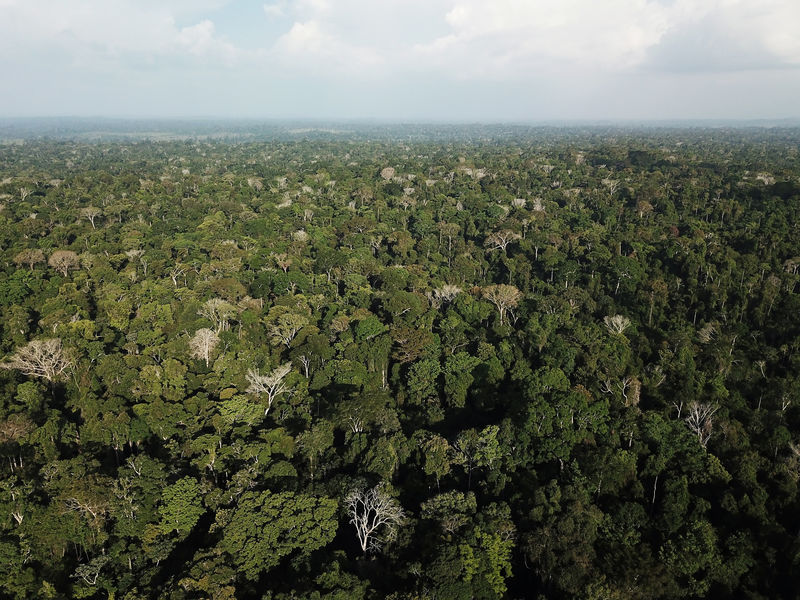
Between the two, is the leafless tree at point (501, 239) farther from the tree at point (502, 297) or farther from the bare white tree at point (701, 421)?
the bare white tree at point (701, 421)

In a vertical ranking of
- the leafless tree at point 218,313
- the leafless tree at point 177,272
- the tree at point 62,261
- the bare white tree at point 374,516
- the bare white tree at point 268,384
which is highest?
the tree at point 62,261

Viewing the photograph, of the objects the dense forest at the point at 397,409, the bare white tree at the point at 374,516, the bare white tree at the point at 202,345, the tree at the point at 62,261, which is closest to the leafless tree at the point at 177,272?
the dense forest at the point at 397,409

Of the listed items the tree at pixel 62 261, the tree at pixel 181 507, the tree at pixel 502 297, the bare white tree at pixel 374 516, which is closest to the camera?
the bare white tree at pixel 374 516

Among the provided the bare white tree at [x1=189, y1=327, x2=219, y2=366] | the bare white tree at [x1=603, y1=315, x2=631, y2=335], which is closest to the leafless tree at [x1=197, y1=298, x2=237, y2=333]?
the bare white tree at [x1=189, y1=327, x2=219, y2=366]

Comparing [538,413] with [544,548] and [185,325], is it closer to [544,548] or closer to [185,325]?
[544,548]

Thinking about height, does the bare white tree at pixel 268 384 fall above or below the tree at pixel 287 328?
below

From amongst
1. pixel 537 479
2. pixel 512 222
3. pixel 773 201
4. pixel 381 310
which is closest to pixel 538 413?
pixel 537 479

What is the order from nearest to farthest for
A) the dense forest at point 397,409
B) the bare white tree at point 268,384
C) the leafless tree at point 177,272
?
the dense forest at point 397,409 → the bare white tree at point 268,384 → the leafless tree at point 177,272
